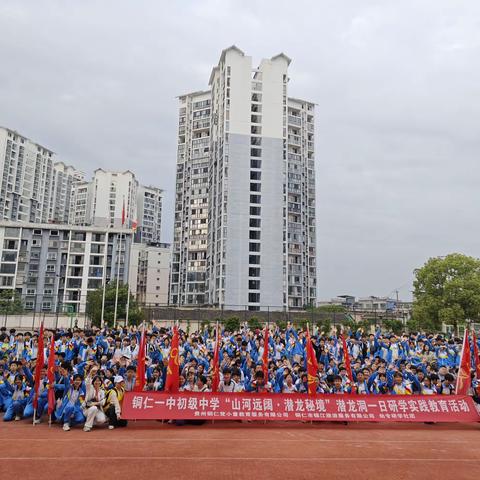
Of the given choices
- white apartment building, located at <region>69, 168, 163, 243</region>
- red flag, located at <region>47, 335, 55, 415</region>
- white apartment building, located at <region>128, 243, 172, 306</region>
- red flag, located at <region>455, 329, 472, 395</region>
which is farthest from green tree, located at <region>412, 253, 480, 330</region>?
white apartment building, located at <region>69, 168, 163, 243</region>

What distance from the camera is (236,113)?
5694 centimetres

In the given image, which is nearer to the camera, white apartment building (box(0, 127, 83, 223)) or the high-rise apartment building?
the high-rise apartment building

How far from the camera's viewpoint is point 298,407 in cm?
1006

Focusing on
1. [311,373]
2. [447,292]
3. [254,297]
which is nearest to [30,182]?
[254,297]

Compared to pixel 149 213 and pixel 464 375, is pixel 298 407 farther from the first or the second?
pixel 149 213

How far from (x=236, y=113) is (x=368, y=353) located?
4533 cm

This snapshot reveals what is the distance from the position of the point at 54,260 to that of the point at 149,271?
83.3 feet

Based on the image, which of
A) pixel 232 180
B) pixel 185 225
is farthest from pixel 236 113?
pixel 185 225

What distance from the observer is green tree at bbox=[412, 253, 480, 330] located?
31.8 m

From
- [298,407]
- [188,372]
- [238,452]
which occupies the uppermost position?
[188,372]

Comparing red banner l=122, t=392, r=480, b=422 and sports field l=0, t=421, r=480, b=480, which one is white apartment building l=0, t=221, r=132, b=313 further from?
sports field l=0, t=421, r=480, b=480

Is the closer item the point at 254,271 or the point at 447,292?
the point at 447,292

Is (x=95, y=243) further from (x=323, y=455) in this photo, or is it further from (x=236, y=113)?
(x=323, y=455)

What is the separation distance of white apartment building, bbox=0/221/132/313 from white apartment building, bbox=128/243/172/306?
2264 centimetres
